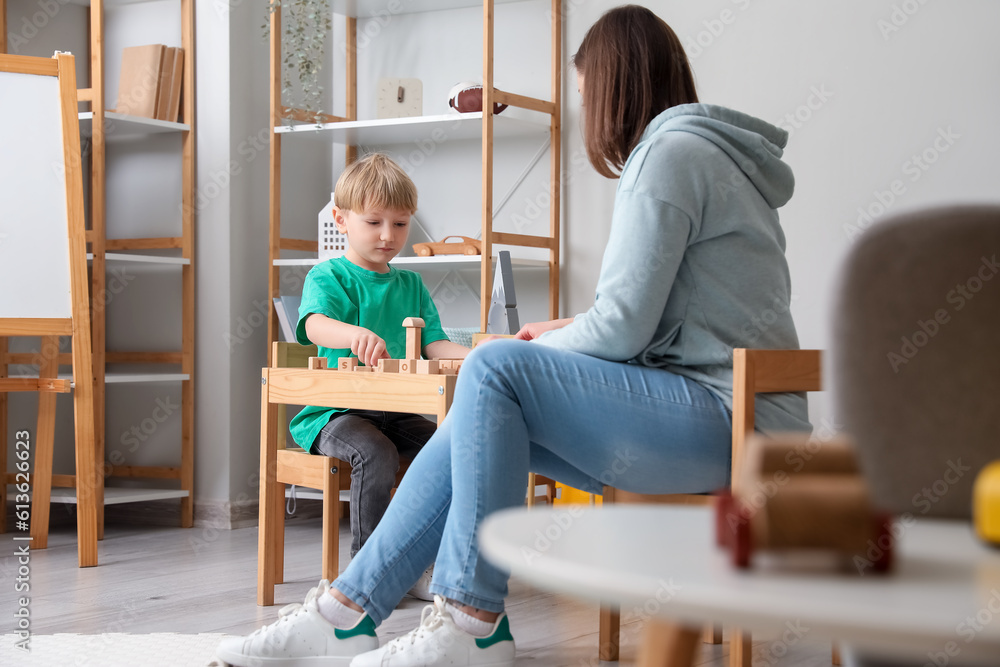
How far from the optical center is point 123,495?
3092 millimetres

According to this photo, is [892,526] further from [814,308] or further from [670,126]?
[814,308]

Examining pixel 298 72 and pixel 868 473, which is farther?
pixel 298 72

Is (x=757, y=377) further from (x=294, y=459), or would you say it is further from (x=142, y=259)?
(x=142, y=259)

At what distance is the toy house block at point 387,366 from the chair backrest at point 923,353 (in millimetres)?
1096

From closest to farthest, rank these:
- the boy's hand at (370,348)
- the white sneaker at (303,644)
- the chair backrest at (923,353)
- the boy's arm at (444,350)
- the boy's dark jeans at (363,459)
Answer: the chair backrest at (923,353) < the white sneaker at (303,644) < the boy's hand at (370,348) < the boy's dark jeans at (363,459) < the boy's arm at (444,350)

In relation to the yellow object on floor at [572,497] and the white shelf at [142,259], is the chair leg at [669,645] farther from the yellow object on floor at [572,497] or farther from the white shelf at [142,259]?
the white shelf at [142,259]

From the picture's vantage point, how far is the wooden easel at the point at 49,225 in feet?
8.16

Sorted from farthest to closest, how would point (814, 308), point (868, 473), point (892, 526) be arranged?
point (814, 308) → point (868, 473) → point (892, 526)

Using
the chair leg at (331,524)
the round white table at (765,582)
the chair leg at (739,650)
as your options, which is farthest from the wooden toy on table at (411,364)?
the round white table at (765,582)

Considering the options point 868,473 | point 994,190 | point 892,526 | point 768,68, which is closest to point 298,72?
point 768,68

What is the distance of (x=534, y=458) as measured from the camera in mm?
1462

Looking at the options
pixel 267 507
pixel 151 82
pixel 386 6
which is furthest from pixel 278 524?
pixel 386 6

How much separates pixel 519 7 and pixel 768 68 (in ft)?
2.81

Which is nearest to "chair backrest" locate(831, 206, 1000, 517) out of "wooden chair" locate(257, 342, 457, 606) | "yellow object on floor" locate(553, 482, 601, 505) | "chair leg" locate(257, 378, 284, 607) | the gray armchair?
the gray armchair
